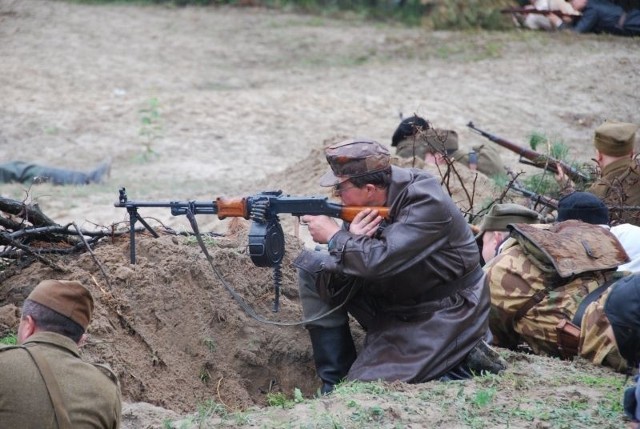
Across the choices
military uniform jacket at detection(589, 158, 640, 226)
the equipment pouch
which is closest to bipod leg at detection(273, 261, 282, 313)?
the equipment pouch

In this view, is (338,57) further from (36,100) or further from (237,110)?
(36,100)

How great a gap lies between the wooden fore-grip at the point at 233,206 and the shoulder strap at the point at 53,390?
2129mm

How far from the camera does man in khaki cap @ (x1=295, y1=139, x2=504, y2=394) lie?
17.9 feet

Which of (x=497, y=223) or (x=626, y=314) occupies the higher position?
(x=626, y=314)

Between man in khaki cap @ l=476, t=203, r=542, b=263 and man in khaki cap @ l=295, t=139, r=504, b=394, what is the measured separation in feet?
4.47

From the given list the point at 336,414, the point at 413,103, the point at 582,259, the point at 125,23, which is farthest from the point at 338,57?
the point at 336,414

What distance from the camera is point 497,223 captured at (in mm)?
7211

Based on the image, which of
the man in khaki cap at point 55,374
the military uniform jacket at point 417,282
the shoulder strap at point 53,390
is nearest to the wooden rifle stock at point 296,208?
the military uniform jacket at point 417,282

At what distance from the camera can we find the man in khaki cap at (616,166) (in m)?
8.42

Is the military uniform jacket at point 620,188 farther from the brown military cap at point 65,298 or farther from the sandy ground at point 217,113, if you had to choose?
the brown military cap at point 65,298

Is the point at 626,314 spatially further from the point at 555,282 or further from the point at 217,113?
the point at 217,113

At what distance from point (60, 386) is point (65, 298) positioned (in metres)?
0.37

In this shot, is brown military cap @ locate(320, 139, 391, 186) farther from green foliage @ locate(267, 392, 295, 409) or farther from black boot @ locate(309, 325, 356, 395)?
green foliage @ locate(267, 392, 295, 409)

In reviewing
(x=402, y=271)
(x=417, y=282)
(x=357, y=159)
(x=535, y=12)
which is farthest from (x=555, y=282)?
(x=535, y=12)
